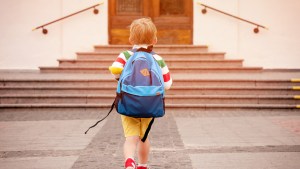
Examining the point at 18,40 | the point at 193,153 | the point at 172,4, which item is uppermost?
the point at 172,4

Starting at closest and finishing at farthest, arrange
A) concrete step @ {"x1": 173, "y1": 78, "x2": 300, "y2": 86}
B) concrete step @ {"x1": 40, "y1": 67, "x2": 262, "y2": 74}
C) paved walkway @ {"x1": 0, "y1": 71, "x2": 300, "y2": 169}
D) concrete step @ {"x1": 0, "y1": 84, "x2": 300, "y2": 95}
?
paved walkway @ {"x1": 0, "y1": 71, "x2": 300, "y2": 169}, concrete step @ {"x1": 0, "y1": 84, "x2": 300, "y2": 95}, concrete step @ {"x1": 173, "y1": 78, "x2": 300, "y2": 86}, concrete step @ {"x1": 40, "y1": 67, "x2": 262, "y2": 74}

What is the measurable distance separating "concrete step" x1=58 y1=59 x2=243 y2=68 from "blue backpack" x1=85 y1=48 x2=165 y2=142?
310 inches

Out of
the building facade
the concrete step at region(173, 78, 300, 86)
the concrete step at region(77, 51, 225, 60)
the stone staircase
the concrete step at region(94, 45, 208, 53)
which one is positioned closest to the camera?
the stone staircase

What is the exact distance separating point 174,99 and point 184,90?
38 centimetres

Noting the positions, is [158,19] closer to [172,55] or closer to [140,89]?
[172,55]

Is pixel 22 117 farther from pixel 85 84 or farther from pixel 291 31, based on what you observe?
pixel 291 31

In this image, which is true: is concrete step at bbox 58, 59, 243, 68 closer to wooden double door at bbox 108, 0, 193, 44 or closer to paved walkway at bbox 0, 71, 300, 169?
wooden double door at bbox 108, 0, 193, 44

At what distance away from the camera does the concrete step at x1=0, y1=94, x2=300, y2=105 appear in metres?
10.4

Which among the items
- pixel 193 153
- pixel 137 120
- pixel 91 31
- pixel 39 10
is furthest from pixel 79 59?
pixel 137 120

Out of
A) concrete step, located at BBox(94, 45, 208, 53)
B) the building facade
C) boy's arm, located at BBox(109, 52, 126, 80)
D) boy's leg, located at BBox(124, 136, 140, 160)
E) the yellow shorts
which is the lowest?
boy's leg, located at BBox(124, 136, 140, 160)

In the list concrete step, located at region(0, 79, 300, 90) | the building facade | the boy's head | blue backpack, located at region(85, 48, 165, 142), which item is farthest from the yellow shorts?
the building facade

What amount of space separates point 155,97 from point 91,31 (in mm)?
9581

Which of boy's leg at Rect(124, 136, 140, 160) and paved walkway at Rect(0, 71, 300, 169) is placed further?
paved walkway at Rect(0, 71, 300, 169)

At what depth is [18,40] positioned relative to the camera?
13906mm
